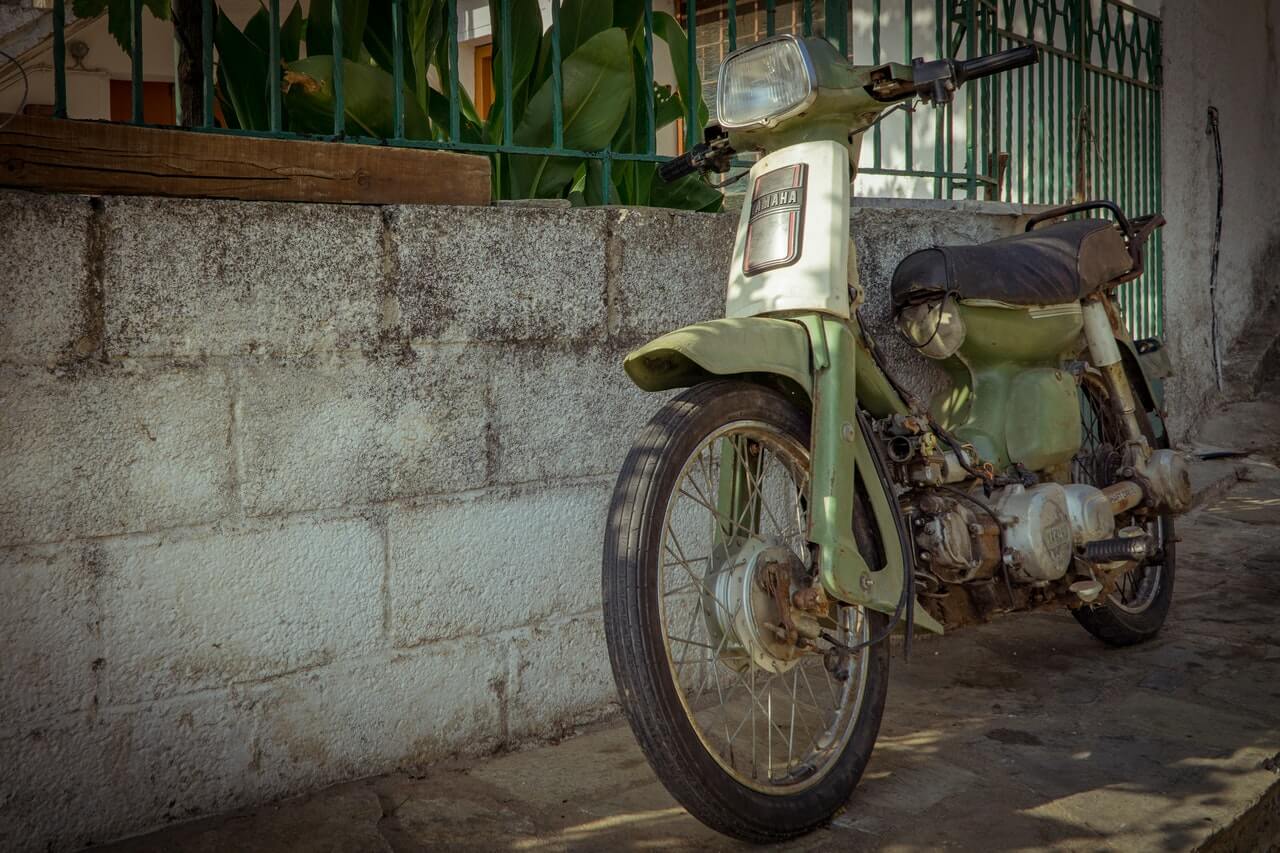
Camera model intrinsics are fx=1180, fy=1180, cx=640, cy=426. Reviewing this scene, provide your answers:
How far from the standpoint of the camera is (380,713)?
2.73 m

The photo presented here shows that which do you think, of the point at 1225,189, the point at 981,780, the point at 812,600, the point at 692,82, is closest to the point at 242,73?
the point at 692,82

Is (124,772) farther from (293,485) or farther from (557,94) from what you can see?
(557,94)

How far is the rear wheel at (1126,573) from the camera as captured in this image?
11.9 ft

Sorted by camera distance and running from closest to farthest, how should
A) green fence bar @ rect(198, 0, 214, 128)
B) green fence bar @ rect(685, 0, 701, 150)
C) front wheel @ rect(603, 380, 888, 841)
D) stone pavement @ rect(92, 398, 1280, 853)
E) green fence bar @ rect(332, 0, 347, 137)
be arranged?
front wheel @ rect(603, 380, 888, 841)
stone pavement @ rect(92, 398, 1280, 853)
green fence bar @ rect(198, 0, 214, 128)
green fence bar @ rect(332, 0, 347, 137)
green fence bar @ rect(685, 0, 701, 150)

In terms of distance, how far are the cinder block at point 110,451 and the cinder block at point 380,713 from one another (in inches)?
18.1

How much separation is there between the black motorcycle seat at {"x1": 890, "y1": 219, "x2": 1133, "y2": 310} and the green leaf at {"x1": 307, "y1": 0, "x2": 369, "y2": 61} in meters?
1.64

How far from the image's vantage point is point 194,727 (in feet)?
8.13

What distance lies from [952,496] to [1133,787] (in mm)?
786

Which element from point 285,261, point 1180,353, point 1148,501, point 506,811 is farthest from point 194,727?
point 1180,353

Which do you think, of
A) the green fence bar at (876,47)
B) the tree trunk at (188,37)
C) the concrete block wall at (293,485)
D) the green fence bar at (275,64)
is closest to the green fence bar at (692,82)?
the concrete block wall at (293,485)

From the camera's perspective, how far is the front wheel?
2201mm

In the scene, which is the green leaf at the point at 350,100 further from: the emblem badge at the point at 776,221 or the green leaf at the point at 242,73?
the emblem badge at the point at 776,221

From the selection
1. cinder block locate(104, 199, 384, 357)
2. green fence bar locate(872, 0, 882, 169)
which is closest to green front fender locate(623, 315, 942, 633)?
cinder block locate(104, 199, 384, 357)

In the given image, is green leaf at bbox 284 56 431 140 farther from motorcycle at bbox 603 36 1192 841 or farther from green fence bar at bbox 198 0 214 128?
motorcycle at bbox 603 36 1192 841
